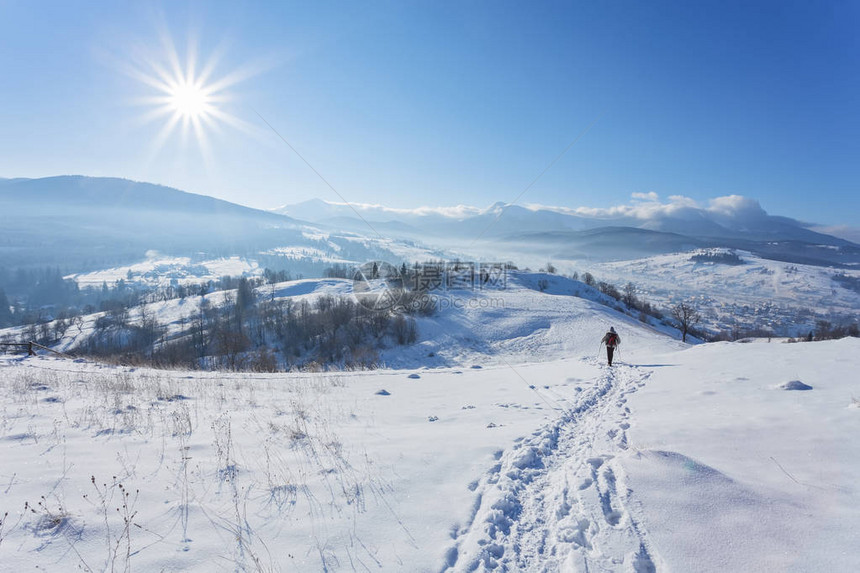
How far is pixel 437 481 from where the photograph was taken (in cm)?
548

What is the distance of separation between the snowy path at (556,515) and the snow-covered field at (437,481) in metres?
0.03

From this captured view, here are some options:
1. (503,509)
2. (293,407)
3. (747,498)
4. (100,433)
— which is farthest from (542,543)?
(100,433)

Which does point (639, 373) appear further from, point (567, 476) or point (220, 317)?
point (220, 317)

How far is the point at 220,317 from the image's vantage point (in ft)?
Answer: 298

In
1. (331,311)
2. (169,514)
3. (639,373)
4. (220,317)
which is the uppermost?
(169,514)

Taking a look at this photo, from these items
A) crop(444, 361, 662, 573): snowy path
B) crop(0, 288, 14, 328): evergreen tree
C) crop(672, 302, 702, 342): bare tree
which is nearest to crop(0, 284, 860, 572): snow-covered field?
crop(444, 361, 662, 573): snowy path

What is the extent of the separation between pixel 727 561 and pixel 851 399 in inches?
293

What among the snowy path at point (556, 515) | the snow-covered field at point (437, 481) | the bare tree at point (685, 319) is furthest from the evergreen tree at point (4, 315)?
the bare tree at point (685, 319)

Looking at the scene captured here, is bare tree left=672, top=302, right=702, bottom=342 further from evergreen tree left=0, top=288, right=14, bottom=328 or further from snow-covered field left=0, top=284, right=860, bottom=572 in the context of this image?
evergreen tree left=0, top=288, right=14, bottom=328

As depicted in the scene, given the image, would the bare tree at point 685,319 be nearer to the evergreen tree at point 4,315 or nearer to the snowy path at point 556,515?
the snowy path at point 556,515

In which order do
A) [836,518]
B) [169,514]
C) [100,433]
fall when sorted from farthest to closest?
[100,433] < [169,514] < [836,518]

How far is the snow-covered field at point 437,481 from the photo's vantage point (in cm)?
374

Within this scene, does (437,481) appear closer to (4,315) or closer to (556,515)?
(556,515)

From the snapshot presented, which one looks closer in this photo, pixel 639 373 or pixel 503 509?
pixel 503 509
